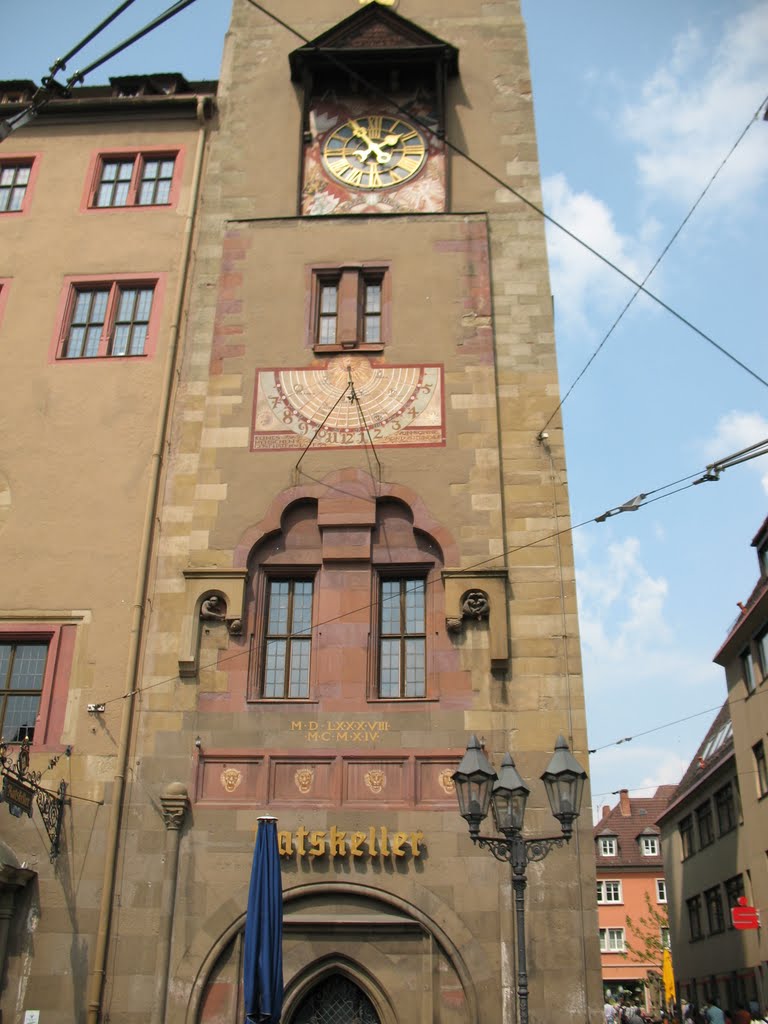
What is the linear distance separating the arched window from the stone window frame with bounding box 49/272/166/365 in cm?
1146

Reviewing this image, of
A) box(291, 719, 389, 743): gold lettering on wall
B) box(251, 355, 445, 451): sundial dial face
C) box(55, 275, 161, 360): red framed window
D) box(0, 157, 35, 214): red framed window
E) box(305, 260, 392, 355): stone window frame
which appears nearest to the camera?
box(291, 719, 389, 743): gold lettering on wall

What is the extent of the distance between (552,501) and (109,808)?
8553 millimetres

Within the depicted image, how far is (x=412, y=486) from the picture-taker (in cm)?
1775

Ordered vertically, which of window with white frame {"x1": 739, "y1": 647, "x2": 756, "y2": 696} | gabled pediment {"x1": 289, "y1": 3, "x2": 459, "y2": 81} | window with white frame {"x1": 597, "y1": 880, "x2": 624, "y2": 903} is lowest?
window with white frame {"x1": 597, "y1": 880, "x2": 624, "y2": 903}

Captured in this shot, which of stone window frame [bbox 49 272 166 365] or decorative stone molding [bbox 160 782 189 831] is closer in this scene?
decorative stone molding [bbox 160 782 189 831]

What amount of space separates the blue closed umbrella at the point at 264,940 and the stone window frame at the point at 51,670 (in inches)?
197

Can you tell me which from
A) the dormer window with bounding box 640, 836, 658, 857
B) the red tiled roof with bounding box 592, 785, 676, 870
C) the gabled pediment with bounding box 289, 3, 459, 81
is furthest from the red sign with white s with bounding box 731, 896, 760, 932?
the dormer window with bounding box 640, 836, 658, 857

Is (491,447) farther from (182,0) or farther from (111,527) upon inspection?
(182,0)

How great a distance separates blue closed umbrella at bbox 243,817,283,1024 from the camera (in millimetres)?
12461

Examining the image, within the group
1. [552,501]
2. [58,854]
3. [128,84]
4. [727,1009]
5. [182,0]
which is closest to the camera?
[182,0]

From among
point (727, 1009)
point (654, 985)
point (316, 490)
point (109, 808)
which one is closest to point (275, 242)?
point (316, 490)

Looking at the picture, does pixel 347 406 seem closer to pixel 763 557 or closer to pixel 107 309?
pixel 107 309

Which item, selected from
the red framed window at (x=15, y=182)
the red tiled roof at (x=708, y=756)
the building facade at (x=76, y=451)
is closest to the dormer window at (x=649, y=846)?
the red tiled roof at (x=708, y=756)

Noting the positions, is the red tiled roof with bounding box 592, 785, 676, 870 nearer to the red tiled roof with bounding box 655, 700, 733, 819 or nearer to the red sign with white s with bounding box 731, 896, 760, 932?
the red tiled roof with bounding box 655, 700, 733, 819
